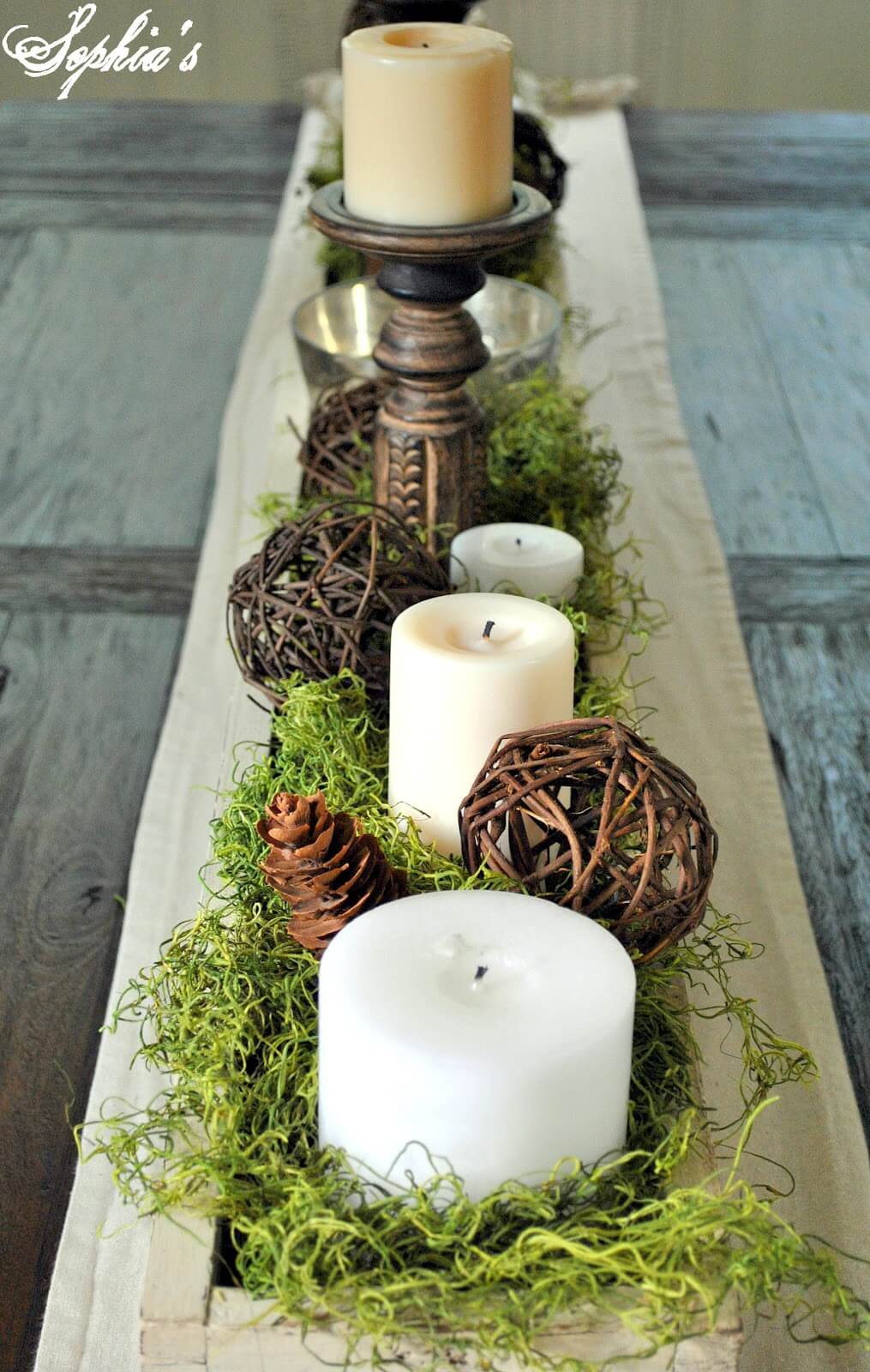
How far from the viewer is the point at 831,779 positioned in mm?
1105

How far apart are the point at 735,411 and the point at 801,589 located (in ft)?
1.32

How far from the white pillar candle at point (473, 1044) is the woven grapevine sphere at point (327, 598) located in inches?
10.0

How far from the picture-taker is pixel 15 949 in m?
0.93

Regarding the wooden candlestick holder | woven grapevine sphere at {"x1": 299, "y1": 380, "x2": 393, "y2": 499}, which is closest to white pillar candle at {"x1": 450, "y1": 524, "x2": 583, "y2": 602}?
the wooden candlestick holder

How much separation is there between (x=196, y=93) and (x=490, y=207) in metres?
2.11

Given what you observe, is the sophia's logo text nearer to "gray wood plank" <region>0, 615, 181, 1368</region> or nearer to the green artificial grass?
"gray wood plank" <region>0, 615, 181, 1368</region>

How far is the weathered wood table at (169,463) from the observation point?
3.05ft

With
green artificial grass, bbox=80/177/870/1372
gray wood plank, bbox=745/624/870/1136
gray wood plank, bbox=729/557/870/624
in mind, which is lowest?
gray wood plank, bbox=745/624/870/1136

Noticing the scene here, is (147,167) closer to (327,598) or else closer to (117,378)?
(117,378)

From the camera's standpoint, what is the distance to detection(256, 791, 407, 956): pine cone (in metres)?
0.56

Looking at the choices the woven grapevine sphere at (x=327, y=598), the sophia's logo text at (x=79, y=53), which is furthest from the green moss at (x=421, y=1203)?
the sophia's logo text at (x=79, y=53)

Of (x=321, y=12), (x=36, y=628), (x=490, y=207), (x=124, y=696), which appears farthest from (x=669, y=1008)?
(x=321, y=12)

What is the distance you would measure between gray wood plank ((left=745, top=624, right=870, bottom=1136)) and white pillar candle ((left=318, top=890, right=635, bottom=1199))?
397 millimetres

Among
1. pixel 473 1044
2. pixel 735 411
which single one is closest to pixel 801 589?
pixel 735 411
